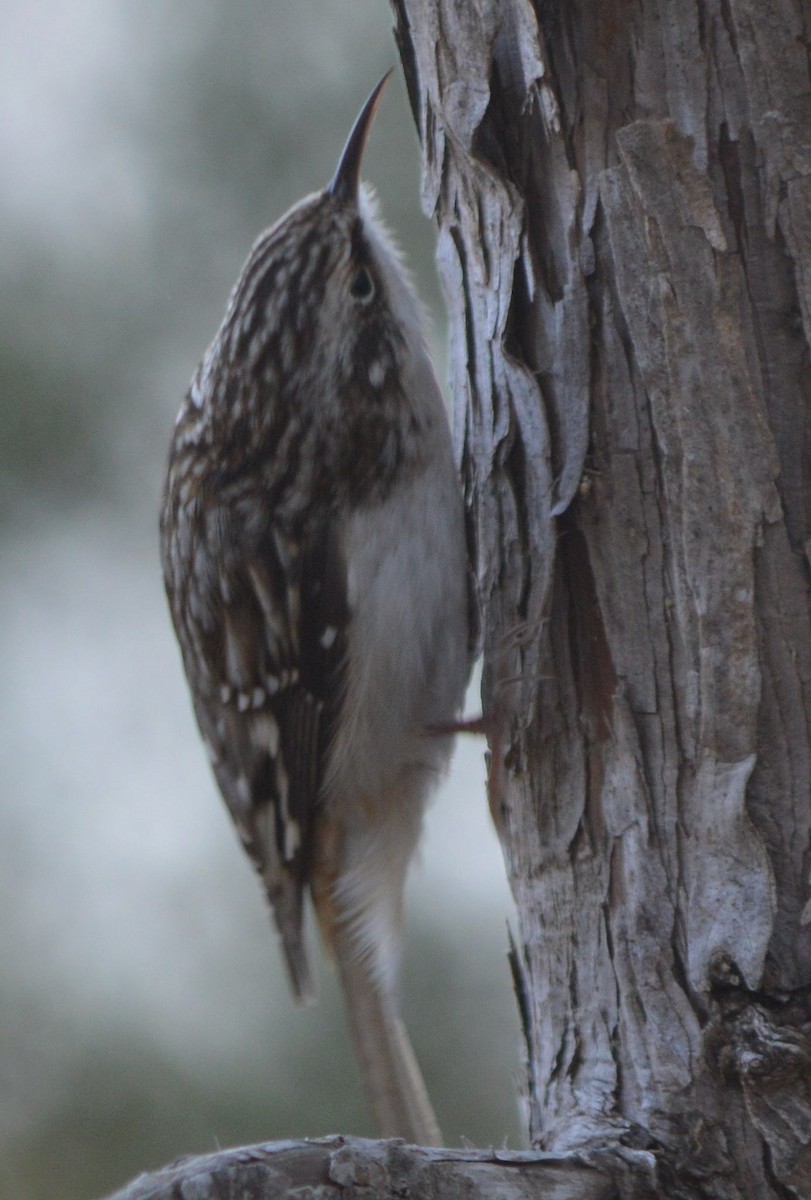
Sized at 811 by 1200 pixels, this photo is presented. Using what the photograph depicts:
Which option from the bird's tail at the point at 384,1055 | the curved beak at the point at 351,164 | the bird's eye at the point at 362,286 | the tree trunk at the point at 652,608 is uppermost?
the curved beak at the point at 351,164

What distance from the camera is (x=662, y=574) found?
1.48m

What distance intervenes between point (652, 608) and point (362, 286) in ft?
2.92

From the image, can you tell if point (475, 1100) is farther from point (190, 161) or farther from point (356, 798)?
point (190, 161)

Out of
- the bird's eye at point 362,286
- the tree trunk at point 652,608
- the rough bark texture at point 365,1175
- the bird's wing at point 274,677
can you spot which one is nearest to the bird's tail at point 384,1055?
the bird's wing at point 274,677

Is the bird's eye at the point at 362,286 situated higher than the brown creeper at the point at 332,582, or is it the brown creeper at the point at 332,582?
the bird's eye at the point at 362,286

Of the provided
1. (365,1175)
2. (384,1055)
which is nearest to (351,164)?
(384,1055)

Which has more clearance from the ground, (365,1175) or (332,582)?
(332,582)

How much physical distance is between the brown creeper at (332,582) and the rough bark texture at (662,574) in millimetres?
345

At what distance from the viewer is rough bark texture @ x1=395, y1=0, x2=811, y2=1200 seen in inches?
52.6

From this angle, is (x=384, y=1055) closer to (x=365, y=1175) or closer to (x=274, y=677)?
(x=274, y=677)

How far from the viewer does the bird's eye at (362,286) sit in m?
2.14

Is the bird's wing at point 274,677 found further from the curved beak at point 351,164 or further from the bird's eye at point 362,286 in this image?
the curved beak at point 351,164

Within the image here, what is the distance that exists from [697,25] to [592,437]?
17.7 inches

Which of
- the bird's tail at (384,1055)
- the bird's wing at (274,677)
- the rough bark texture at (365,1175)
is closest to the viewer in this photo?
the rough bark texture at (365,1175)
